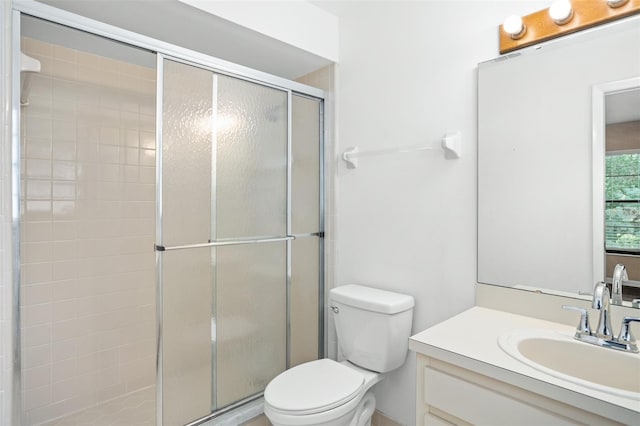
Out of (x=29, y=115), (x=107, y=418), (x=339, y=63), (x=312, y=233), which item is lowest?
(x=107, y=418)

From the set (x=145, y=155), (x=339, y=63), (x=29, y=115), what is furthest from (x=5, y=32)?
(x=339, y=63)

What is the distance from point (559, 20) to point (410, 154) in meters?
0.80

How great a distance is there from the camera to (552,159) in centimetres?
Answer: 143

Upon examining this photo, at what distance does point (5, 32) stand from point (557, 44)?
6.74ft

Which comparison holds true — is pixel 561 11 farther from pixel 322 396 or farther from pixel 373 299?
pixel 322 396

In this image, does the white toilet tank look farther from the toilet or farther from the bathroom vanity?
the bathroom vanity

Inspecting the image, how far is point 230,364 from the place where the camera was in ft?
6.22


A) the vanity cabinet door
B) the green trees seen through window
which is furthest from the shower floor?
the green trees seen through window

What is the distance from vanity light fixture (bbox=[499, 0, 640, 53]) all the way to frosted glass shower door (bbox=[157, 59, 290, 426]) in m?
1.19

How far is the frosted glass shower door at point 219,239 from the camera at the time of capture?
166 centimetres

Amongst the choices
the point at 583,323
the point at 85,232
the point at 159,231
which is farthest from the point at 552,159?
the point at 85,232

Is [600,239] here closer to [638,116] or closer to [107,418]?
[638,116]

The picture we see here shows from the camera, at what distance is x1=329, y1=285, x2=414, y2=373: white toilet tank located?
1.77 m

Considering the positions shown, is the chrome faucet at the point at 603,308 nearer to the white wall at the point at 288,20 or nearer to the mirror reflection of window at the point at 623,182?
the mirror reflection of window at the point at 623,182
